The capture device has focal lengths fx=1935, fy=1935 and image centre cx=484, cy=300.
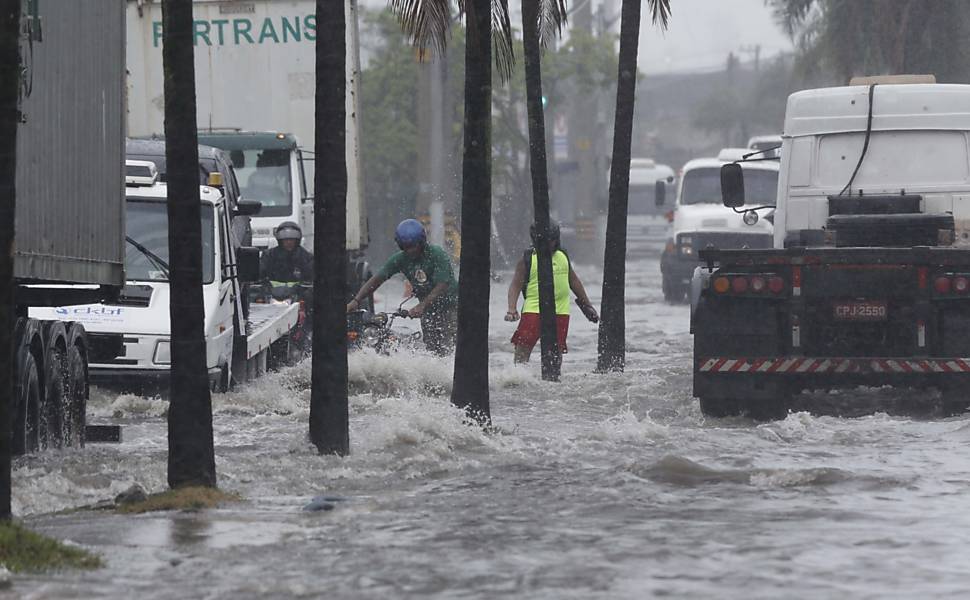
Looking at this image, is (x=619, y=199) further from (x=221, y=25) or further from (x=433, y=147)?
(x=433, y=147)

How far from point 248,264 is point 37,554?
24.4ft

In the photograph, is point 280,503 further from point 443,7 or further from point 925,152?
point 925,152

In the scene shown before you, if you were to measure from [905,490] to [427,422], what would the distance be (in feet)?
11.6

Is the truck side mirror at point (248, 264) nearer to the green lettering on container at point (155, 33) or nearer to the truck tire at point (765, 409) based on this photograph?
the truck tire at point (765, 409)

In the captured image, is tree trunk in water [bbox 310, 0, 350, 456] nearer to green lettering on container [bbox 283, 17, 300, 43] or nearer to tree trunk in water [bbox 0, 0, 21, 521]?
tree trunk in water [bbox 0, 0, 21, 521]

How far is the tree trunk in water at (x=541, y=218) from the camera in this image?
722 inches

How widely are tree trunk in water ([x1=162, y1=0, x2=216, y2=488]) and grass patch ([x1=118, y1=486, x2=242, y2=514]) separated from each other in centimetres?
13

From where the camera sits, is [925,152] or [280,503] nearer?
[280,503]

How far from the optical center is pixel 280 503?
10508 mm

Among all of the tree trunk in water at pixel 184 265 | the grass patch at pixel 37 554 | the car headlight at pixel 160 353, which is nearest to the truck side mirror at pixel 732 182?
the car headlight at pixel 160 353

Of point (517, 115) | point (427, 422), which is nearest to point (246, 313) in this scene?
point (427, 422)

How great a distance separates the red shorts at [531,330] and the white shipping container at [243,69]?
607cm

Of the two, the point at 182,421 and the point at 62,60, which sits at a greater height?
the point at 62,60

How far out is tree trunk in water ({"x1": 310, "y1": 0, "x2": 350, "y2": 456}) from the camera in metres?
11.9
